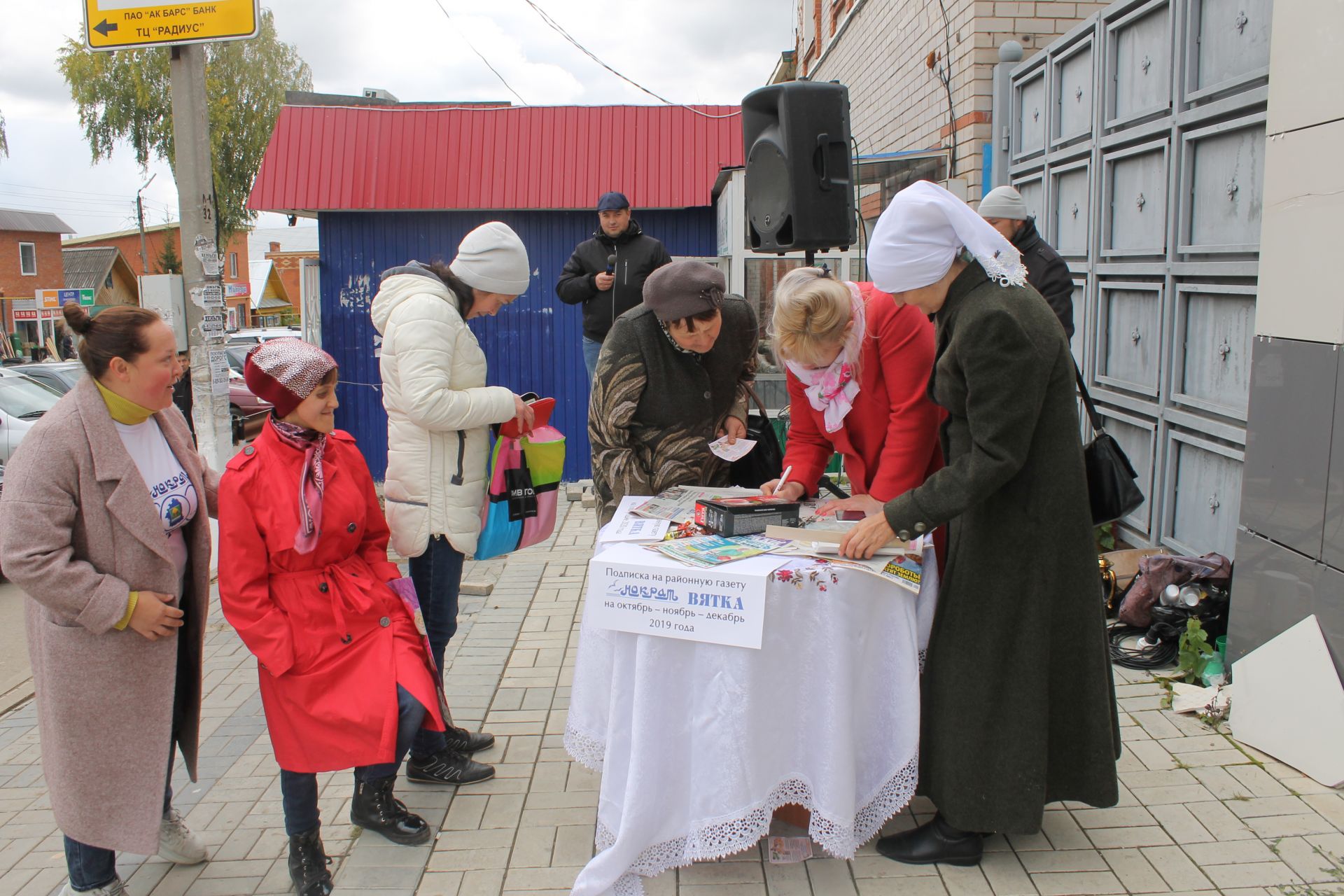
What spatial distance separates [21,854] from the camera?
324 centimetres

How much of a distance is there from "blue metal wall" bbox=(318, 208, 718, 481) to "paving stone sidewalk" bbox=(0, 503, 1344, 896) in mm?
6031

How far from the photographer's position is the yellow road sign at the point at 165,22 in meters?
5.30

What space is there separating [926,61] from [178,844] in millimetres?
6748

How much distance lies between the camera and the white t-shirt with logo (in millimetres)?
2672

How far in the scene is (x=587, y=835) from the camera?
3.06 metres

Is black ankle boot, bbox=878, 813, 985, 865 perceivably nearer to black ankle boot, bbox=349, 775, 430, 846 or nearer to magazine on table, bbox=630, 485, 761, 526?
magazine on table, bbox=630, 485, 761, 526

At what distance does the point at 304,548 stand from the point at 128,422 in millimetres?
550

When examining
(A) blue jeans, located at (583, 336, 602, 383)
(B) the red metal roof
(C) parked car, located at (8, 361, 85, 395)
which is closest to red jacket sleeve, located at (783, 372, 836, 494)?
(A) blue jeans, located at (583, 336, 602, 383)

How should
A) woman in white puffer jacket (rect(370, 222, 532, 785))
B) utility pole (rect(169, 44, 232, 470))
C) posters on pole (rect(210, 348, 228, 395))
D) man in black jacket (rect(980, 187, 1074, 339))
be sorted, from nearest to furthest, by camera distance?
woman in white puffer jacket (rect(370, 222, 532, 785)), man in black jacket (rect(980, 187, 1074, 339)), utility pole (rect(169, 44, 232, 470)), posters on pole (rect(210, 348, 228, 395))

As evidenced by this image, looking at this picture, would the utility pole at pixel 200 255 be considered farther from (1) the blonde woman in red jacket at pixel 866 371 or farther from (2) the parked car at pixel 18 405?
(1) the blonde woman in red jacket at pixel 866 371

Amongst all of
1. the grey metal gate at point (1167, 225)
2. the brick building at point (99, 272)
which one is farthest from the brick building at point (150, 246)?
the grey metal gate at point (1167, 225)

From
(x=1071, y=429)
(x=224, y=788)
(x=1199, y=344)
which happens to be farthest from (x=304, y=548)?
(x=1199, y=344)

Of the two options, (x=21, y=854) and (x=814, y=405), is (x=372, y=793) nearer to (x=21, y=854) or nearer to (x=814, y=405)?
(x=21, y=854)

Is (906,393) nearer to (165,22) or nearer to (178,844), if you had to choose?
(178,844)
